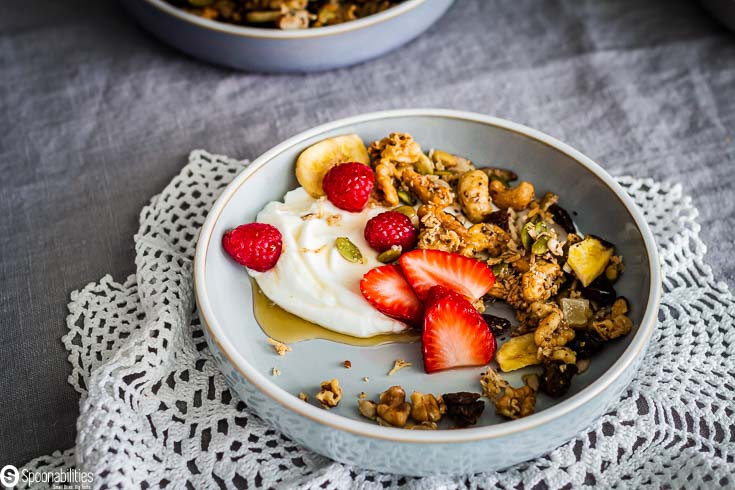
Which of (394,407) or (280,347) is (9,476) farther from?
(394,407)

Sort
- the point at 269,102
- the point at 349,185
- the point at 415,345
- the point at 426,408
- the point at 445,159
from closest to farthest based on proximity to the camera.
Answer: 1. the point at 426,408
2. the point at 415,345
3. the point at 349,185
4. the point at 445,159
5. the point at 269,102

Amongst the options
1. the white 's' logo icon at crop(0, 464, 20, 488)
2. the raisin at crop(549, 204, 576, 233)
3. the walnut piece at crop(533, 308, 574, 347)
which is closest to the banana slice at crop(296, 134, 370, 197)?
the raisin at crop(549, 204, 576, 233)

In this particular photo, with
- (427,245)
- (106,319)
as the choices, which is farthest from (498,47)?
(106,319)

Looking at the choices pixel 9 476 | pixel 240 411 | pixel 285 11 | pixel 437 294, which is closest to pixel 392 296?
pixel 437 294

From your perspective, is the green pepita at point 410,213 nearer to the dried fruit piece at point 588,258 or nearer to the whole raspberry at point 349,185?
the whole raspberry at point 349,185

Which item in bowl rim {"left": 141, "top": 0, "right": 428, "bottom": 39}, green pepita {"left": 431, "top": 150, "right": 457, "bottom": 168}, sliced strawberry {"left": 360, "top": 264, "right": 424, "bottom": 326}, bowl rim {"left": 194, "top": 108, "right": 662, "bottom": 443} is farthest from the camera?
bowl rim {"left": 141, "top": 0, "right": 428, "bottom": 39}

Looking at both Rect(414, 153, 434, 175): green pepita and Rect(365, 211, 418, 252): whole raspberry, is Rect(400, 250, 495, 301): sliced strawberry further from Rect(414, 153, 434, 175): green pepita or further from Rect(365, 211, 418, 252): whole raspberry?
Rect(414, 153, 434, 175): green pepita

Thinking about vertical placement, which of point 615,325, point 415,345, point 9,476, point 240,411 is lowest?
point 9,476
